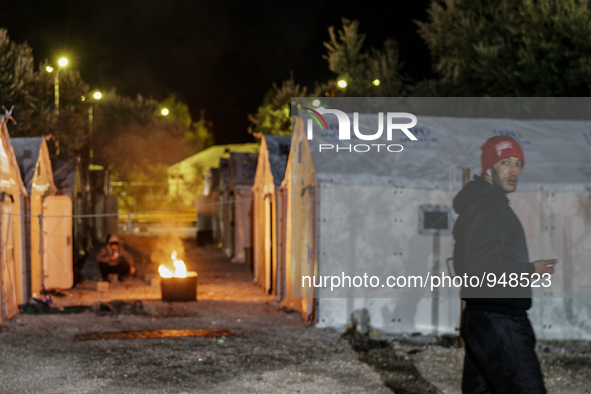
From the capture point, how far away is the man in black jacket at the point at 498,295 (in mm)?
3092

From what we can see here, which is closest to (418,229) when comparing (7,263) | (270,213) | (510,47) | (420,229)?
(420,229)

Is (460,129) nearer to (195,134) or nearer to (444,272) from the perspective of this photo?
(444,272)

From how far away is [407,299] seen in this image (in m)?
8.11

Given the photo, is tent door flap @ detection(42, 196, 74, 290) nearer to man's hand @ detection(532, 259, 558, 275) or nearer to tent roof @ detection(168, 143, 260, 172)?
man's hand @ detection(532, 259, 558, 275)

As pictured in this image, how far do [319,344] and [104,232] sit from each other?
1948 cm

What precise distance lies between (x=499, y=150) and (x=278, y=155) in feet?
28.9

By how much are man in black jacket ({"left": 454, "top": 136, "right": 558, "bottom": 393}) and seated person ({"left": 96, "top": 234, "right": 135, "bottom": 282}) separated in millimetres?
10917

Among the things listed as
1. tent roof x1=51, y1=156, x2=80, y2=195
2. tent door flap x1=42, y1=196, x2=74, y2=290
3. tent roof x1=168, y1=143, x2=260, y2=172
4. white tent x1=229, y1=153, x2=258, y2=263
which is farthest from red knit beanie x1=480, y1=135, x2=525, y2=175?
tent roof x1=168, y1=143, x2=260, y2=172

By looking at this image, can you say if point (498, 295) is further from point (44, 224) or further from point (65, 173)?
point (65, 173)

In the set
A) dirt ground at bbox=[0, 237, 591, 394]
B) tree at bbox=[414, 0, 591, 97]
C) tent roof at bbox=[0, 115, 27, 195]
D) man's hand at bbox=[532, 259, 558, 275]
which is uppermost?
tree at bbox=[414, 0, 591, 97]

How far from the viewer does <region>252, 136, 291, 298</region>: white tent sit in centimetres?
1110

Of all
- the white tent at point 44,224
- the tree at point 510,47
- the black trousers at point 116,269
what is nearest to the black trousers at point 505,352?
the white tent at point 44,224

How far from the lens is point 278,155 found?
39.6 feet

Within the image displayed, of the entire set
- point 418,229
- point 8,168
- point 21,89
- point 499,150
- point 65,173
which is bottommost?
point 418,229
